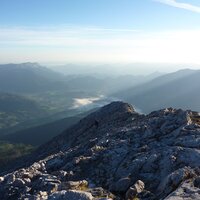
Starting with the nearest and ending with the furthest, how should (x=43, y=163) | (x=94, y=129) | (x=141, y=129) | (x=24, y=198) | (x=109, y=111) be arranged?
(x=24, y=198)
(x=43, y=163)
(x=141, y=129)
(x=94, y=129)
(x=109, y=111)

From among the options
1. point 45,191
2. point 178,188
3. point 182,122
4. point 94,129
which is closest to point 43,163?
point 45,191

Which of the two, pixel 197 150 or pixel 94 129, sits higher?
pixel 197 150

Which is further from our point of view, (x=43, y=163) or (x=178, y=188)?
(x=43, y=163)

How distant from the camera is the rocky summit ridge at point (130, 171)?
26.4 metres

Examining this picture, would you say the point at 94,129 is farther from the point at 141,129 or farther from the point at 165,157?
the point at 165,157

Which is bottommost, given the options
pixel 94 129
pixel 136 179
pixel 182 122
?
pixel 94 129

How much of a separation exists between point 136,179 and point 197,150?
6405 mm

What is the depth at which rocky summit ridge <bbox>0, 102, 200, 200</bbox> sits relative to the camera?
26.4 meters

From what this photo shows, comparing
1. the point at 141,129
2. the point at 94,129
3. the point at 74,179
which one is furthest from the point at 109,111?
the point at 74,179

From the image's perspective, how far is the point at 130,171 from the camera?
31.7 metres

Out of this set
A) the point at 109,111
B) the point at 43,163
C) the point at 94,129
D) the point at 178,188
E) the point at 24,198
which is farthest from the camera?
the point at 109,111

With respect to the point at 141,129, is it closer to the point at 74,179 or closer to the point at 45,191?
the point at 74,179

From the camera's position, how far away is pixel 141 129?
142ft

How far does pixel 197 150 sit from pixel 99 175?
893cm
